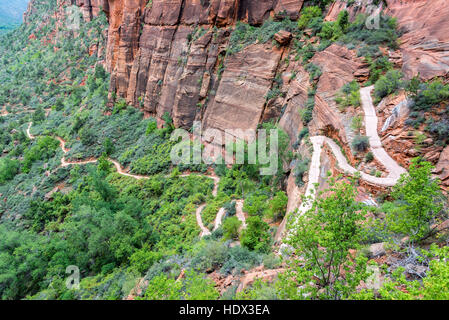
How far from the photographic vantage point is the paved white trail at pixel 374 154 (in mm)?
11445

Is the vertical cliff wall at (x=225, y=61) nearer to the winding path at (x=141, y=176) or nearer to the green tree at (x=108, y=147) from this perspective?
the winding path at (x=141, y=176)

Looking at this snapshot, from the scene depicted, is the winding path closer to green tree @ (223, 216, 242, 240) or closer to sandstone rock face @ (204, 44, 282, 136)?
green tree @ (223, 216, 242, 240)

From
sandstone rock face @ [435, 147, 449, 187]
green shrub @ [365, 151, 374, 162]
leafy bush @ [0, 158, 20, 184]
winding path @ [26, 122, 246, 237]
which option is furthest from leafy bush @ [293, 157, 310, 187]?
leafy bush @ [0, 158, 20, 184]

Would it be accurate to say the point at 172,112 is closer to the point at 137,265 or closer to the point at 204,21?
the point at 204,21

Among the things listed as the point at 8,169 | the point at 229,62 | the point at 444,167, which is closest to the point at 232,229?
the point at 444,167

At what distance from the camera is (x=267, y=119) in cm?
2648

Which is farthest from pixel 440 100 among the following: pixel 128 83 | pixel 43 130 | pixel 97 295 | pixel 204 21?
pixel 43 130

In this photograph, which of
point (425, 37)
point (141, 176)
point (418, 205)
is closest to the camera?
point (418, 205)

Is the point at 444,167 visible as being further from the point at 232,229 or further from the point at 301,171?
the point at 232,229

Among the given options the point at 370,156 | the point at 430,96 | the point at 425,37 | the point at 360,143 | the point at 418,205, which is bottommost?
the point at 418,205

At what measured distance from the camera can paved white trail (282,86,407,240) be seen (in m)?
11.4

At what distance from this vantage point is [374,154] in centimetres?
1263

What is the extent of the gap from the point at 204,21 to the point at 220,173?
830 inches
